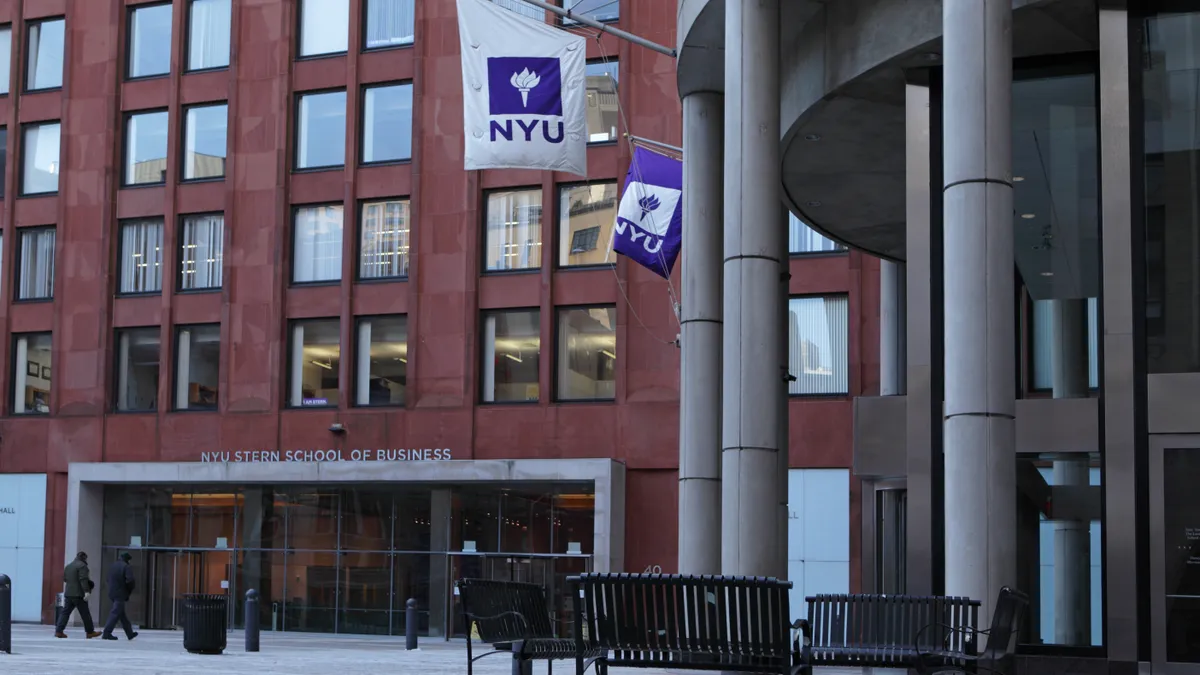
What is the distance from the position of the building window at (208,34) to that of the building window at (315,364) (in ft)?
25.3

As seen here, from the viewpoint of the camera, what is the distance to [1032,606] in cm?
1403

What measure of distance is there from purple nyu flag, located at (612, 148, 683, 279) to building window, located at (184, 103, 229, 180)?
66.4 ft

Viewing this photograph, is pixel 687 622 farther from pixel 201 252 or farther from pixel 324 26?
pixel 201 252

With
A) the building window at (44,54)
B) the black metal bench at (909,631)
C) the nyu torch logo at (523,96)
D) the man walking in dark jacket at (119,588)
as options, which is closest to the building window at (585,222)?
the man walking in dark jacket at (119,588)

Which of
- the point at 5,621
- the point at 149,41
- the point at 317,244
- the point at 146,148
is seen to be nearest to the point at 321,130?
the point at 317,244

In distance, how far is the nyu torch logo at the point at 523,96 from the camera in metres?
22.6

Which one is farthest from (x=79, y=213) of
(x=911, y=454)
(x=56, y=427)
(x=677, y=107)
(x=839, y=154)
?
(x=911, y=454)

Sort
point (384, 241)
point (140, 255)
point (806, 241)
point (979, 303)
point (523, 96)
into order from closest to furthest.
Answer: point (979, 303) → point (523, 96) → point (806, 241) → point (384, 241) → point (140, 255)

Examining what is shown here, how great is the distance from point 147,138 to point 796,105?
30.1 m

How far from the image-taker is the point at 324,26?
42094 millimetres

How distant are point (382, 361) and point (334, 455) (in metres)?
2.56

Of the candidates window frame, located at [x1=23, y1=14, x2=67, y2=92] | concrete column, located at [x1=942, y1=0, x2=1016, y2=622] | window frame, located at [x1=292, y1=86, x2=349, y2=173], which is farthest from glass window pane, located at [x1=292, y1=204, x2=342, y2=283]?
concrete column, located at [x1=942, y1=0, x2=1016, y2=622]

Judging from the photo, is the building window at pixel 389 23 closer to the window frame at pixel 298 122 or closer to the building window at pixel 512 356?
the window frame at pixel 298 122

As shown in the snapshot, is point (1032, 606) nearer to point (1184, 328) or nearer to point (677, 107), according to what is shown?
point (1184, 328)
